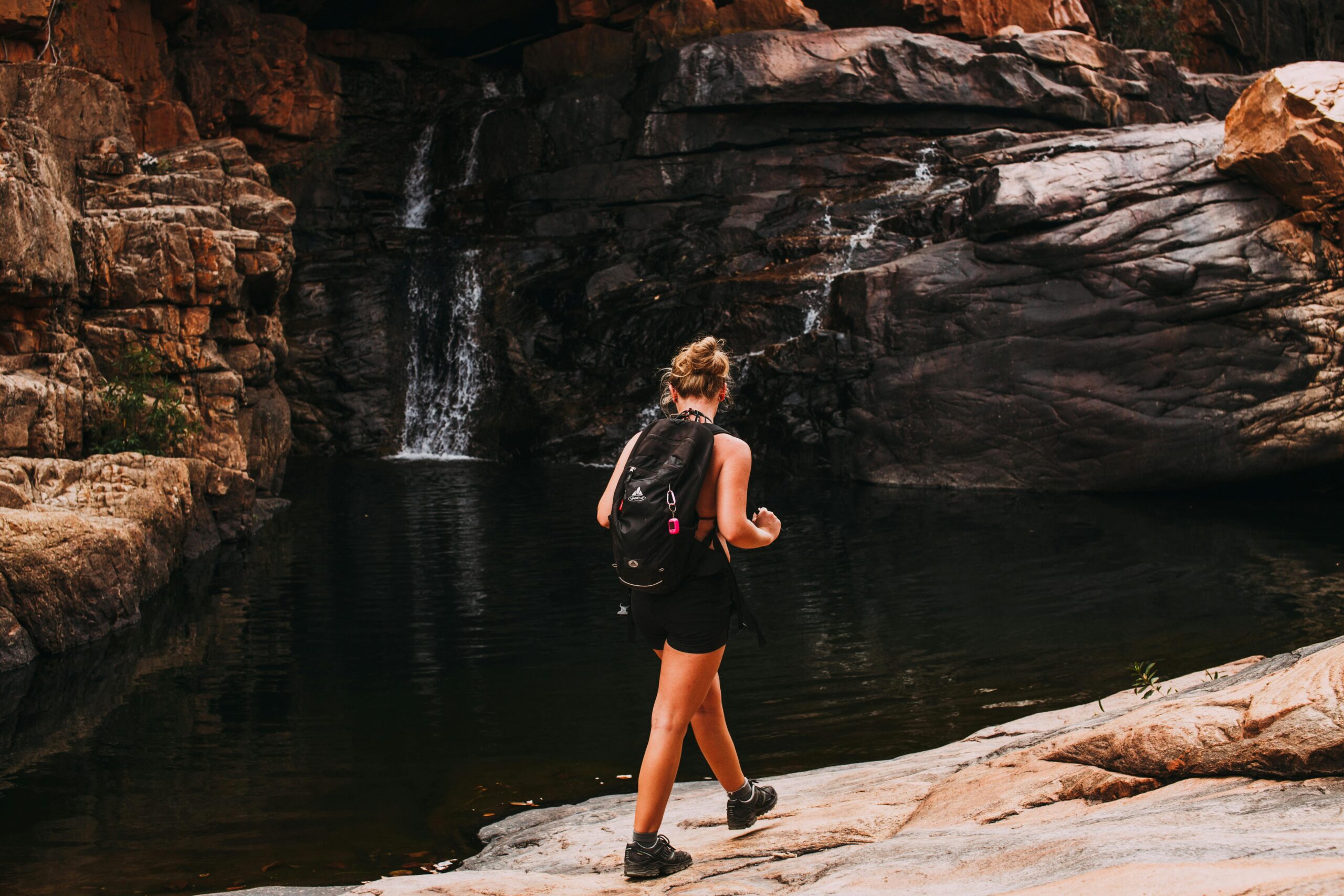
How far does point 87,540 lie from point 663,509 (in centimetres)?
776

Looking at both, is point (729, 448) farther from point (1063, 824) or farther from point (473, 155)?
point (473, 155)

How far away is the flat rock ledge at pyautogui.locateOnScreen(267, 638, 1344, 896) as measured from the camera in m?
2.59

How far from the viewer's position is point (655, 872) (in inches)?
153

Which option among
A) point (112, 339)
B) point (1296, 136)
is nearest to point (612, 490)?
point (112, 339)

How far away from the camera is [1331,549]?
43.4ft

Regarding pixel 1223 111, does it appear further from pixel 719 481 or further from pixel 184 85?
pixel 719 481

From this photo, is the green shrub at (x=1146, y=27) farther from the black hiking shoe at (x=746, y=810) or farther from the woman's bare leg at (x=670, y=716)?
the woman's bare leg at (x=670, y=716)

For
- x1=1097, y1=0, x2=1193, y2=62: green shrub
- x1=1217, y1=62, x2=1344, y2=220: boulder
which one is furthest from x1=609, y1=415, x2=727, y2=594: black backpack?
x1=1097, y1=0, x2=1193, y2=62: green shrub

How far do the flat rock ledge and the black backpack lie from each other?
1.03 meters

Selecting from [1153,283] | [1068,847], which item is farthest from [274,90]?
[1068,847]

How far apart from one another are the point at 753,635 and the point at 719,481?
5896 millimetres

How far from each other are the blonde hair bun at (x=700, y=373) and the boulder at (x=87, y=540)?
711 cm

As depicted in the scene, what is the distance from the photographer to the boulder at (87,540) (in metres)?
9.09

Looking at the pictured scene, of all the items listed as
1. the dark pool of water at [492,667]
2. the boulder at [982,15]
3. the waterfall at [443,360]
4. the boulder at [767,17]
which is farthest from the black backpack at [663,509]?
the boulder at [982,15]
